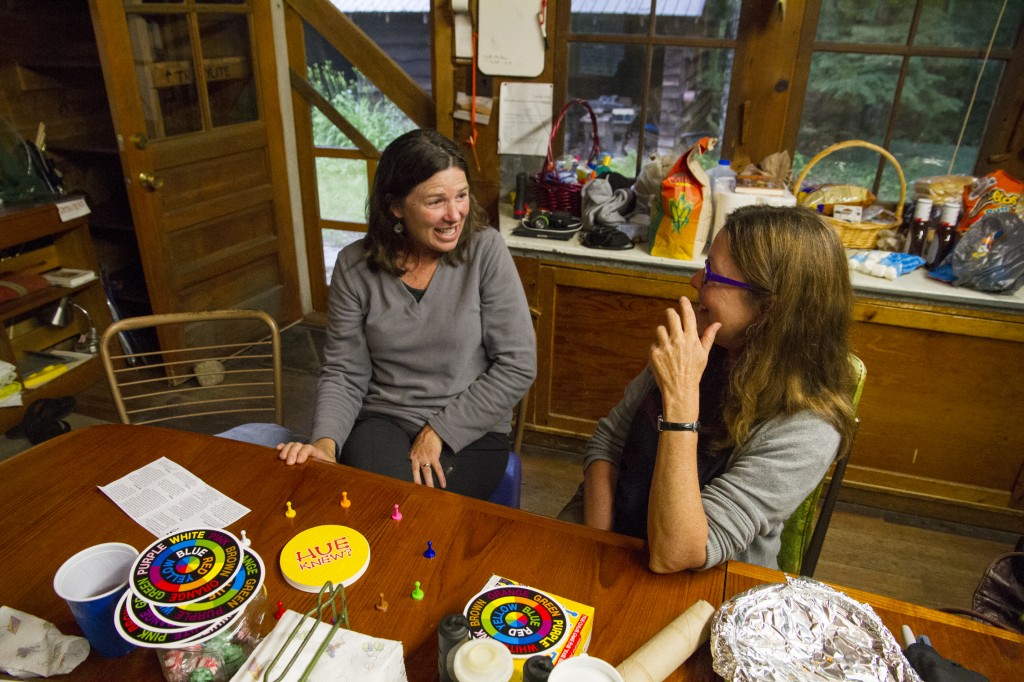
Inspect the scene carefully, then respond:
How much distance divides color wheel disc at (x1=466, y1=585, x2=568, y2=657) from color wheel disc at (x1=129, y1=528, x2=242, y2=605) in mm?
302

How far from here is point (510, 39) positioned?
2.44m

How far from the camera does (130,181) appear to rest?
2615mm

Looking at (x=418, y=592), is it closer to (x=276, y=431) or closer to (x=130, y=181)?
(x=276, y=431)

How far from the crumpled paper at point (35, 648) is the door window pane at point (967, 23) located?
9.07 ft

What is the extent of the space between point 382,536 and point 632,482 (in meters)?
0.54

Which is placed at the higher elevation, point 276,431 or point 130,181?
point 130,181

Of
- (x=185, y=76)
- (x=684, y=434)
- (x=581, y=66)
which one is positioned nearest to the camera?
(x=684, y=434)

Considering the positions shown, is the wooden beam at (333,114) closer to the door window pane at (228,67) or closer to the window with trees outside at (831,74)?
the door window pane at (228,67)

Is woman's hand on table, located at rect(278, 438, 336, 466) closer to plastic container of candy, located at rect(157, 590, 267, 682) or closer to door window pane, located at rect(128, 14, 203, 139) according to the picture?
plastic container of candy, located at rect(157, 590, 267, 682)

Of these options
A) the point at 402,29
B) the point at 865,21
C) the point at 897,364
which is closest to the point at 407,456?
the point at 897,364

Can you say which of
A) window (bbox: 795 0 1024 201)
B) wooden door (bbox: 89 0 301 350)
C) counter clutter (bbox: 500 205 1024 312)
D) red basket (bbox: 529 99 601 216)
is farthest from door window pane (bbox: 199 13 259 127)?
window (bbox: 795 0 1024 201)

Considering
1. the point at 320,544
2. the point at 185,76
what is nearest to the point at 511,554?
the point at 320,544

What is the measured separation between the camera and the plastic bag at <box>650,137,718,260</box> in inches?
83.0

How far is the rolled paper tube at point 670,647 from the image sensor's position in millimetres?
814
